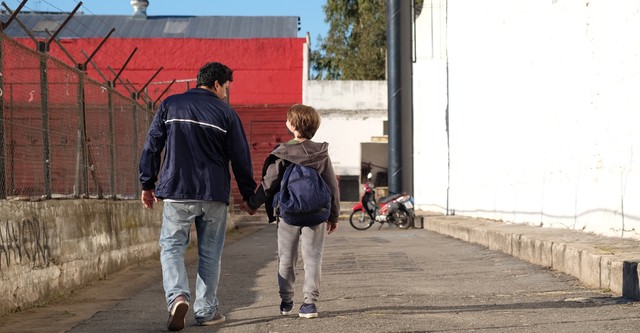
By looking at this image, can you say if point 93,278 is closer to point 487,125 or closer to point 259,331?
point 259,331

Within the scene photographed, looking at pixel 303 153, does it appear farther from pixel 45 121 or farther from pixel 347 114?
pixel 347 114

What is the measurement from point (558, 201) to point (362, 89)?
32047 mm

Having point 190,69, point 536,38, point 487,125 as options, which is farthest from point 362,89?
point 536,38

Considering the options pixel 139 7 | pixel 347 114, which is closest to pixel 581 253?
pixel 347 114

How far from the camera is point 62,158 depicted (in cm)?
1034

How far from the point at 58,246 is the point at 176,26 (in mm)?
43120

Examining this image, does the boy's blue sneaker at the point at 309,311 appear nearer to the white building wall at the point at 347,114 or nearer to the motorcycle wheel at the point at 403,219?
the motorcycle wheel at the point at 403,219

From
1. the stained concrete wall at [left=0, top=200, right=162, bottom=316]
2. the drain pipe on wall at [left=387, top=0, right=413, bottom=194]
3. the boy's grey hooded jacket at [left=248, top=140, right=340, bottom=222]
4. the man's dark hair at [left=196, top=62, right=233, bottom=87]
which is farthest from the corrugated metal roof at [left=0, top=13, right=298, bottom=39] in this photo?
the boy's grey hooded jacket at [left=248, top=140, right=340, bottom=222]

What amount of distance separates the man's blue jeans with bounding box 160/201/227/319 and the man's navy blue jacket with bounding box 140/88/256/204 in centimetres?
8

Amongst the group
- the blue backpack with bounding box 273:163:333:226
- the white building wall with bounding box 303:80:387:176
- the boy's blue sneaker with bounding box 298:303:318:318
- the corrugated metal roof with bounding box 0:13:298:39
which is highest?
the corrugated metal roof with bounding box 0:13:298:39

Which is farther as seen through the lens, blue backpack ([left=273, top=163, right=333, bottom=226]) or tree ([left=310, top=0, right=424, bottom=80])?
tree ([left=310, top=0, right=424, bottom=80])

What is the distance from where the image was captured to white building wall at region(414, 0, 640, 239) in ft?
35.3

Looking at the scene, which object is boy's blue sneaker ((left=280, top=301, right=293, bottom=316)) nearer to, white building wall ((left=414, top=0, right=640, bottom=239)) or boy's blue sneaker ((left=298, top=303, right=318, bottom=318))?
boy's blue sneaker ((left=298, top=303, right=318, bottom=318))

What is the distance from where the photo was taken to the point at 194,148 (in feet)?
21.6
